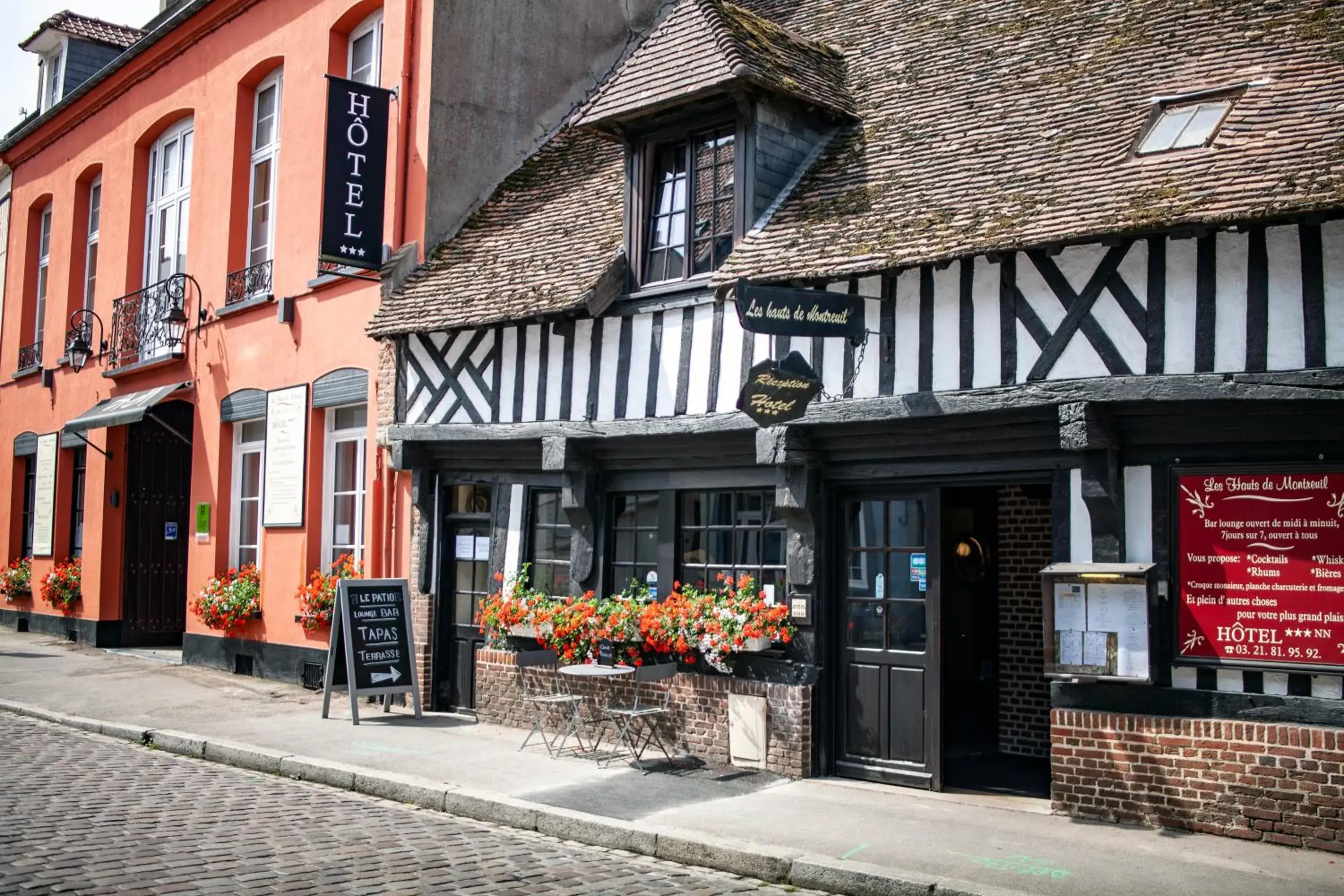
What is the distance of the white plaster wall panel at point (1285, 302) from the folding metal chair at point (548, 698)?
555 cm

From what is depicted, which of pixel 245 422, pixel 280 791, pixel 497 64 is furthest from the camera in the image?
pixel 245 422

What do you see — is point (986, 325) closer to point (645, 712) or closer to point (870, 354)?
point (870, 354)

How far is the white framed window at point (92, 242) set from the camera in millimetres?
19828

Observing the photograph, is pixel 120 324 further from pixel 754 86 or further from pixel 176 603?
pixel 754 86

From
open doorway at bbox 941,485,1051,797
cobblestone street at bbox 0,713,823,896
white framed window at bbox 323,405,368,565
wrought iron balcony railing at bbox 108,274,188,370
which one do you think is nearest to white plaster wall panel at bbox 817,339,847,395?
open doorway at bbox 941,485,1051,797

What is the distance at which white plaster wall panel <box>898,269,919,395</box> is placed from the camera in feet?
27.9

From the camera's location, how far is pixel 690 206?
10195 mm

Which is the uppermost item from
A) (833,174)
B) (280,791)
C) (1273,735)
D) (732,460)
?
(833,174)

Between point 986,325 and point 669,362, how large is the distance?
277 centimetres

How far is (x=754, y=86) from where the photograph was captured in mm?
9586

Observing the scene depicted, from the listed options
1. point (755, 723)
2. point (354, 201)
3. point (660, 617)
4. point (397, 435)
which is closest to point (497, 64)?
point (354, 201)

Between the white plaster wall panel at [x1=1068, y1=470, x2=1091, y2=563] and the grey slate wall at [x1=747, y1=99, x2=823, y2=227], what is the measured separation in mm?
3274

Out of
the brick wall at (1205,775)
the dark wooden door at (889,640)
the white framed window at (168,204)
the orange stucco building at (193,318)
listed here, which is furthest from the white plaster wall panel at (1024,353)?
the white framed window at (168,204)

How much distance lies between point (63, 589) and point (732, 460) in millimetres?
12819
